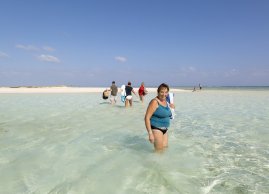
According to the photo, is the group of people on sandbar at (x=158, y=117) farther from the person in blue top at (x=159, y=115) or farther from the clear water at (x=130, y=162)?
the clear water at (x=130, y=162)

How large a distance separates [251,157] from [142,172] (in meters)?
2.94

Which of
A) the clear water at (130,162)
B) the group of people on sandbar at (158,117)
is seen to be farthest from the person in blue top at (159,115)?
the clear water at (130,162)

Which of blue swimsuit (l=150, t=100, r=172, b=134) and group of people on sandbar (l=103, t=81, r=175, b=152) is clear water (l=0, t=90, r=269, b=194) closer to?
group of people on sandbar (l=103, t=81, r=175, b=152)

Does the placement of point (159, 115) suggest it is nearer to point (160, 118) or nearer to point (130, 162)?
point (160, 118)

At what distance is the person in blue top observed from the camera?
6164 mm

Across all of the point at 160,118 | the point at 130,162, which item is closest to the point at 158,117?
the point at 160,118

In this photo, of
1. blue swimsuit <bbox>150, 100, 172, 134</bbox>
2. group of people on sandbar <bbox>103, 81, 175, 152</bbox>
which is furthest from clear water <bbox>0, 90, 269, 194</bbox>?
blue swimsuit <bbox>150, 100, 172, 134</bbox>

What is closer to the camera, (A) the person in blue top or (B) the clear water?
(B) the clear water

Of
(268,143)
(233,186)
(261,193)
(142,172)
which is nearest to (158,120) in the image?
(142,172)

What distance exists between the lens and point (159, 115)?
631 centimetres

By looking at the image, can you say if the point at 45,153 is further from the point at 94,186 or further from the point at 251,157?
the point at 251,157

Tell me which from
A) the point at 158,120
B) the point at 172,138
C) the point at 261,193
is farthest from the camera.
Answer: the point at 172,138

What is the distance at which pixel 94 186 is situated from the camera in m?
4.60

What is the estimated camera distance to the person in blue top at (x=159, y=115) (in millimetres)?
6164
